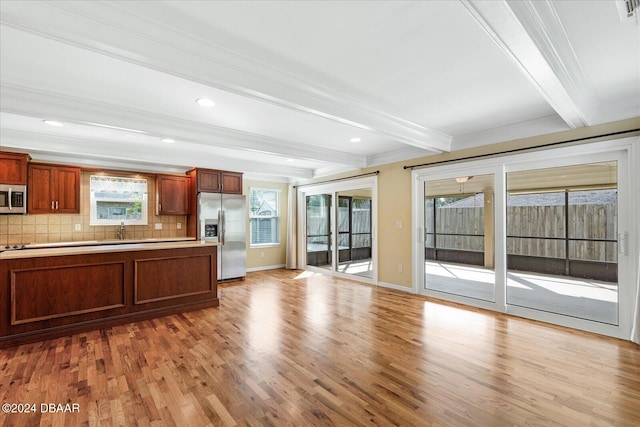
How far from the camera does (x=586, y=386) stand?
2311 millimetres

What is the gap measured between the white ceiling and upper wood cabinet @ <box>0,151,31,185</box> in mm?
716

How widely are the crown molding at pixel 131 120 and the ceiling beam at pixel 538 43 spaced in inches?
128

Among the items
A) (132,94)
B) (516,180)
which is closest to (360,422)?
(132,94)

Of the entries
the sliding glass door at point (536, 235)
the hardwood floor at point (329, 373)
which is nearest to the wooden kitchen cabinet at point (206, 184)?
the hardwood floor at point (329, 373)

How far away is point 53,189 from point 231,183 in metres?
2.93

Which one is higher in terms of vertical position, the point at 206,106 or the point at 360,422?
the point at 206,106

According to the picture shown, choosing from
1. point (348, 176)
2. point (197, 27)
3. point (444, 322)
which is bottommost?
point (444, 322)

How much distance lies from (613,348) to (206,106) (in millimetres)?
4815

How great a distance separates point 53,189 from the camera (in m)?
5.02

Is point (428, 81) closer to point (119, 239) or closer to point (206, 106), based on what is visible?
point (206, 106)

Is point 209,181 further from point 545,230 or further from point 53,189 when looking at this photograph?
point 545,230

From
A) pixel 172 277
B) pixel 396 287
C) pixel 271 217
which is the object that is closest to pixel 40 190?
pixel 172 277

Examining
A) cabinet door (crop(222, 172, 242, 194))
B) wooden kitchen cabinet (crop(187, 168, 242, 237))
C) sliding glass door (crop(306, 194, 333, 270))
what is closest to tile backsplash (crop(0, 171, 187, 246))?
wooden kitchen cabinet (crop(187, 168, 242, 237))

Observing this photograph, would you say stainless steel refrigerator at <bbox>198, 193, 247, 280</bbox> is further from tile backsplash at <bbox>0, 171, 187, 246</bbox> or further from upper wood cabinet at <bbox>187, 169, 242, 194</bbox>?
tile backsplash at <bbox>0, 171, 187, 246</bbox>
